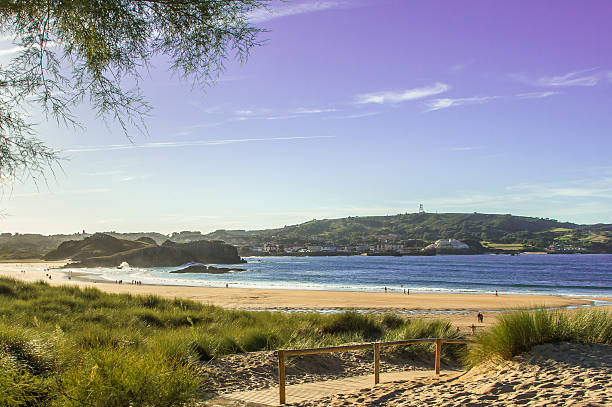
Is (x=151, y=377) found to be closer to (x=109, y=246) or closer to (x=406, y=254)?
(x=109, y=246)

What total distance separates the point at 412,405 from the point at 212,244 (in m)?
122

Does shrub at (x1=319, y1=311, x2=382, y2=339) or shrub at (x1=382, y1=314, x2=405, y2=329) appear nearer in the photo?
shrub at (x1=319, y1=311, x2=382, y2=339)

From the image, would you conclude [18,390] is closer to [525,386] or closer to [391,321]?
[525,386]

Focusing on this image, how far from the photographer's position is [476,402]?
522 centimetres

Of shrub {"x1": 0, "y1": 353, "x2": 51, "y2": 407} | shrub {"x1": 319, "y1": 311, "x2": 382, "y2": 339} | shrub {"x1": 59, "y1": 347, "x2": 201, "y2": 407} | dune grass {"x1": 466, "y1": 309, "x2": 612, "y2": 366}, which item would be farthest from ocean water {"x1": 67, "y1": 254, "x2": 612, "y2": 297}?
shrub {"x1": 0, "y1": 353, "x2": 51, "y2": 407}

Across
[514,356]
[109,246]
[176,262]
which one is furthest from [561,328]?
[109,246]

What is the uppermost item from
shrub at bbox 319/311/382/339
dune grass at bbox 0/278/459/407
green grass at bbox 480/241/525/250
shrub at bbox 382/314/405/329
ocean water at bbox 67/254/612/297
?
dune grass at bbox 0/278/459/407

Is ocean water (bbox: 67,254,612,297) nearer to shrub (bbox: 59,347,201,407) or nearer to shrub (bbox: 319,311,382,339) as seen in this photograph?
shrub (bbox: 319,311,382,339)

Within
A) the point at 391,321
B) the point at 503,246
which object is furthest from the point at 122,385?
the point at 503,246

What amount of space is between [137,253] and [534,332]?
109 metres

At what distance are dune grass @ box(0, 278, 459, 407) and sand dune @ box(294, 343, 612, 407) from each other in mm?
2562

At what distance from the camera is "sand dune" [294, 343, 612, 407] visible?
5.08 m

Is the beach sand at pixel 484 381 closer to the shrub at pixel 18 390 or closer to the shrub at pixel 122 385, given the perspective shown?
the shrub at pixel 122 385

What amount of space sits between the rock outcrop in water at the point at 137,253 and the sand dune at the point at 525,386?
335ft
